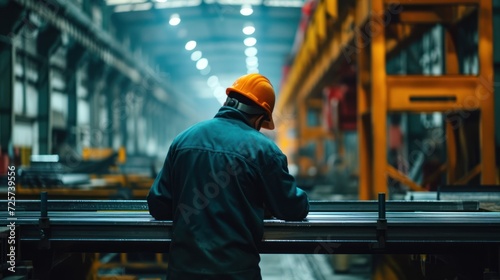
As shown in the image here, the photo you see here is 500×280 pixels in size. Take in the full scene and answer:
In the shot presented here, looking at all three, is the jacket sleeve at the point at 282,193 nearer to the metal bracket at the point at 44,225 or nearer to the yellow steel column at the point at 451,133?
the metal bracket at the point at 44,225

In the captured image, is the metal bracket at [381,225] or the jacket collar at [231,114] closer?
the jacket collar at [231,114]

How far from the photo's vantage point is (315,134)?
1475 cm

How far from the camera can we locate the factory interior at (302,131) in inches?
118

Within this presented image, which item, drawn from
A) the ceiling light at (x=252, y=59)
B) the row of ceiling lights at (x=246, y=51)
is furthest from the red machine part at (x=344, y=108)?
the ceiling light at (x=252, y=59)

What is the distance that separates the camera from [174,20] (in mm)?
18141

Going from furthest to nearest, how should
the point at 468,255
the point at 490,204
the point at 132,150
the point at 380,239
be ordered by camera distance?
the point at 132,150 → the point at 490,204 → the point at 468,255 → the point at 380,239

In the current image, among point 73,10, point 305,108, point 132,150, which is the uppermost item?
point 73,10

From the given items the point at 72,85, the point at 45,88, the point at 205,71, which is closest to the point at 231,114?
the point at 45,88

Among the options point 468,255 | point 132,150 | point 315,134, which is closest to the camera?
point 468,255

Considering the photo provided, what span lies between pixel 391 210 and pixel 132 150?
1883 cm

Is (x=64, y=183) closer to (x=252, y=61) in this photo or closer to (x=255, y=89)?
(x=255, y=89)

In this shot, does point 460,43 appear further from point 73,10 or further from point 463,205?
point 73,10

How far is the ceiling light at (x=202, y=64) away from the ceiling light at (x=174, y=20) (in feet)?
19.5

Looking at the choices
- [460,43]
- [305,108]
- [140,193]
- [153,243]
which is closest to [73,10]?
[305,108]
